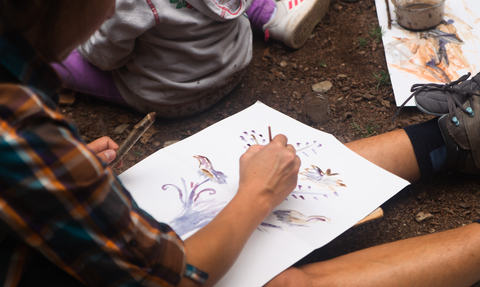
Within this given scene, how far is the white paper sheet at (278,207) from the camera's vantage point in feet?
2.87

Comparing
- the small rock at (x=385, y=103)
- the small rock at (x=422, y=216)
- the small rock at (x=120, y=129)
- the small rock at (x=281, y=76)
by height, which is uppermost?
the small rock at (x=385, y=103)

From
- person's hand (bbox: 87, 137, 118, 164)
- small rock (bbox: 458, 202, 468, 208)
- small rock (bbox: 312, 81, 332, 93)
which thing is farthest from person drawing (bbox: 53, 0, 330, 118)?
small rock (bbox: 458, 202, 468, 208)

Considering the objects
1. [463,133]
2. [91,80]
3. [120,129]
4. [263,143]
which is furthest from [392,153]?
[91,80]

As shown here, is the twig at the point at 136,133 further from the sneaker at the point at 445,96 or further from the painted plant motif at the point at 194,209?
the sneaker at the point at 445,96

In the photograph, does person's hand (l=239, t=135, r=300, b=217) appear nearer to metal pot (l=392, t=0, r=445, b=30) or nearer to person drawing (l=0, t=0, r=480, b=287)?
person drawing (l=0, t=0, r=480, b=287)

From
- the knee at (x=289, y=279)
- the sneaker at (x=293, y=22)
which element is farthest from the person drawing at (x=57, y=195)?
the sneaker at (x=293, y=22)

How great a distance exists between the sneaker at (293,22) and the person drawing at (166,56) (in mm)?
363

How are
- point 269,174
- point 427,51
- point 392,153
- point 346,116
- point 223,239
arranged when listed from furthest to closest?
point 427,51 → point 346,116 → point 392,153 → point 269,174 → point 223,239

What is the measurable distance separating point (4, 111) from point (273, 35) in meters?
1.68

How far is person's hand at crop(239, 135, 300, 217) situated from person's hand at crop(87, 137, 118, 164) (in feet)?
1.22

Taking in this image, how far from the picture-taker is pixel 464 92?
4.03ft

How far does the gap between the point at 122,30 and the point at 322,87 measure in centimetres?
94

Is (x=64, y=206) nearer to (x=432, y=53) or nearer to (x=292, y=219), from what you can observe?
(x=292, y=219)

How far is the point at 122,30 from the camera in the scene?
1.28 m
